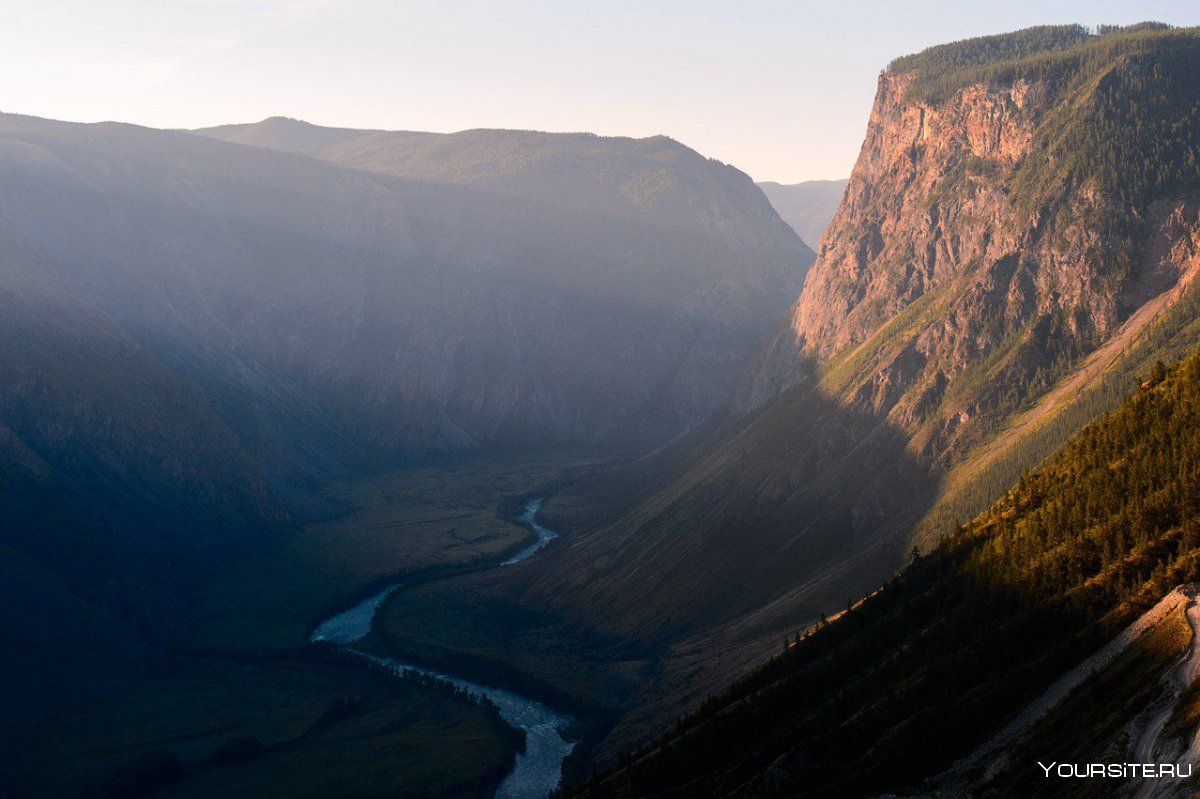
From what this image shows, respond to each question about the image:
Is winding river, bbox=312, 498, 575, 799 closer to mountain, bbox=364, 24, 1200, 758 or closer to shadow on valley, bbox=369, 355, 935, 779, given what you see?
shadow on valley, bbox=369, 355, 935, 779

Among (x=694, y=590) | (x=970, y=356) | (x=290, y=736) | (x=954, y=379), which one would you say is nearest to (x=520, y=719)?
(x=290, y=736)

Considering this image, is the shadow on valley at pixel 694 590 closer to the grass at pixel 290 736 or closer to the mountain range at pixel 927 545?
the mountain range at pixel 927 545

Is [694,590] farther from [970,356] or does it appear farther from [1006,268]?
[1006,268]

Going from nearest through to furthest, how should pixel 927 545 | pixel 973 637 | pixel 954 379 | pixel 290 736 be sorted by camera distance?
pixel 973 637 → pixel 290 736 → pixel 927 545 → pixel 954 379

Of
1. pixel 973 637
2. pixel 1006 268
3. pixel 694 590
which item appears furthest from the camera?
pixel 1006 268

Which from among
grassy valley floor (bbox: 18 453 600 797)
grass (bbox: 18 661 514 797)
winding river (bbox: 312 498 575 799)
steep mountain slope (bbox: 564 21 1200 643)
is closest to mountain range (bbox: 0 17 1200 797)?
steep mountain slope (bbox: 564 21 1200 643)

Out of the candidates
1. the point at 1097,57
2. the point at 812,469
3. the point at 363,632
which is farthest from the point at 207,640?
the point at 1097,57

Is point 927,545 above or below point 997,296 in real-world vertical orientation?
below
